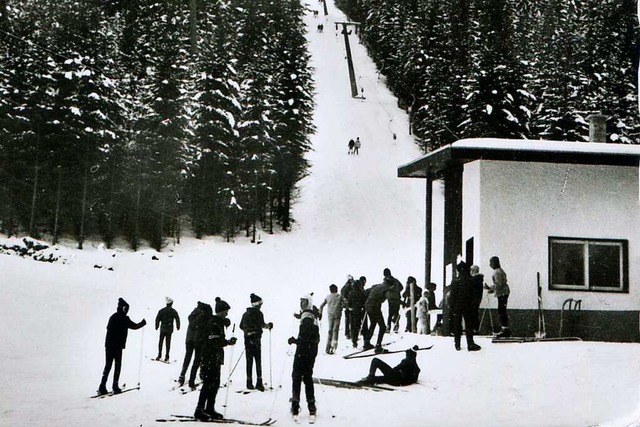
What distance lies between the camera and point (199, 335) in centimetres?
751

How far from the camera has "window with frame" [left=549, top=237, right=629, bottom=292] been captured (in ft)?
34.3

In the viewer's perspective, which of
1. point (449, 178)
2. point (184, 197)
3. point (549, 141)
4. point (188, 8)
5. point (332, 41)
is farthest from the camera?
point (332, 41)

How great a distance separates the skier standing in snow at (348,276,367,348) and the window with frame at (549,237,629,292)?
2855mm

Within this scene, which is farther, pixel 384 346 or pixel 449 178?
pixel 449 178

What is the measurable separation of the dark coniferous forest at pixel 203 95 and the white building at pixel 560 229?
683mm

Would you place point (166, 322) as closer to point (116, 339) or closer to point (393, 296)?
point (116, 339)

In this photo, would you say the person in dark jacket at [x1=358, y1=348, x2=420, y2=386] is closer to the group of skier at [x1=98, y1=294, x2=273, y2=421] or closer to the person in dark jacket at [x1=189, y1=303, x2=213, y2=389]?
the group of skier at [x1=98, y1=294, x2=273, y2=421]

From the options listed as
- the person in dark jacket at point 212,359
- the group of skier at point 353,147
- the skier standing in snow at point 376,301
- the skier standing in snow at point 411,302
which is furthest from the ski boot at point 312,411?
the group of skier at point 353,147

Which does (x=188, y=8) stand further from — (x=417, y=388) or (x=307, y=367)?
(x=417, y=388)

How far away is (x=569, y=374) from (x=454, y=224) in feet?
12.1

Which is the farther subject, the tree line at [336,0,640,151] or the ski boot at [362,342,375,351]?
the ski boot at [362,342,375,351]

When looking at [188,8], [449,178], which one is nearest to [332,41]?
[449,178]

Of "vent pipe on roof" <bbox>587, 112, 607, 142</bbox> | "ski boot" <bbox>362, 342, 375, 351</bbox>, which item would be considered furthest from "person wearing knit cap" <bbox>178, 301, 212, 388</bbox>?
"vent pipe on roof" <bbox>587, 112, 607, 142</bbox>

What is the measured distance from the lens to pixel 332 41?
30.1 meters
